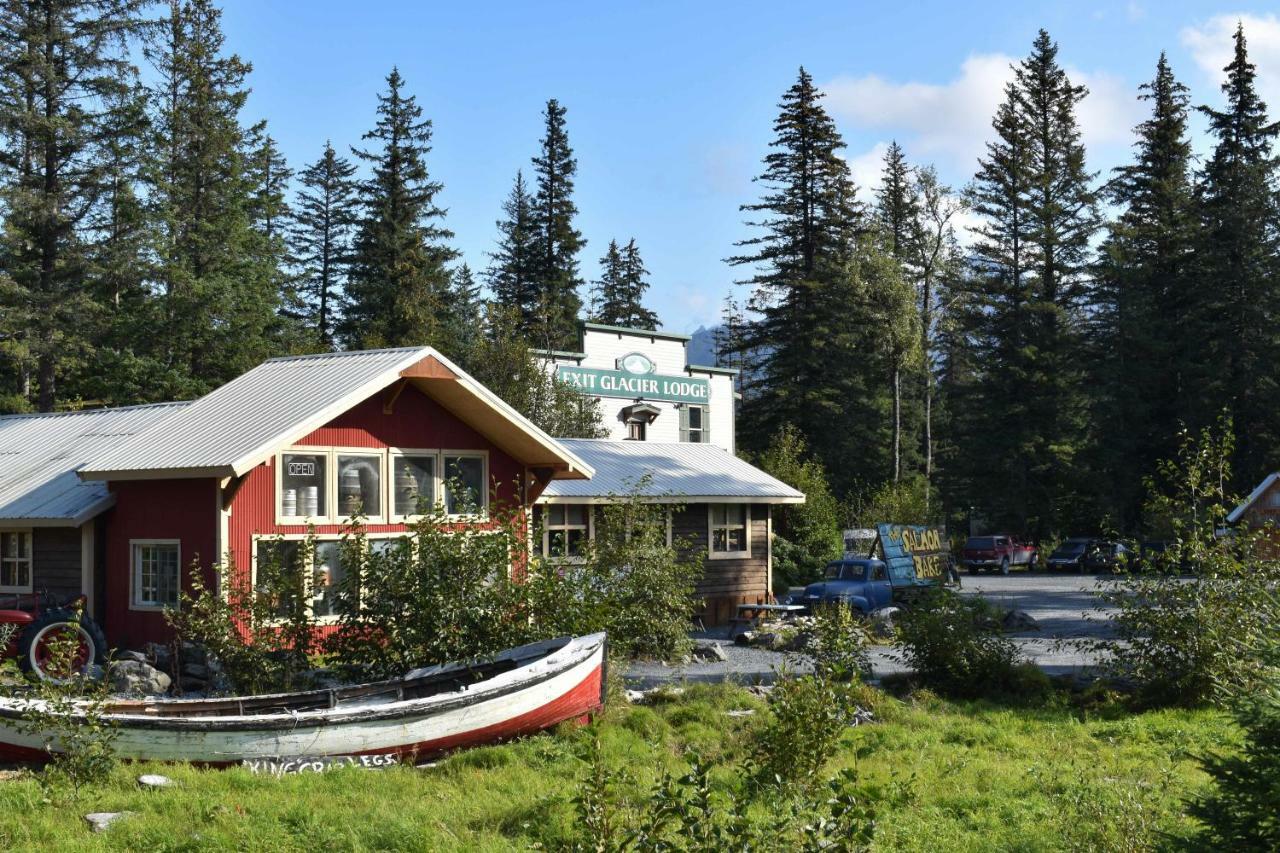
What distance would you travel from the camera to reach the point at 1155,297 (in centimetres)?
5644

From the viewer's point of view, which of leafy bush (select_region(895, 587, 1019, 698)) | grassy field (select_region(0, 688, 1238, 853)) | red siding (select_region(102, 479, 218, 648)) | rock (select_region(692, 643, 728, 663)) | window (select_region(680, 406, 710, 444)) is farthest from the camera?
window (select_region(680, 406, 710, 444))

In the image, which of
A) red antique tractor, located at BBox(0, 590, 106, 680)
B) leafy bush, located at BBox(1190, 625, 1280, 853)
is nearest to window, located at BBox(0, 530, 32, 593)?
red antique tractor, located at BBox(0, 590, 106, 680)

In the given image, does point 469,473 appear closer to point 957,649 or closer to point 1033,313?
point 957,649

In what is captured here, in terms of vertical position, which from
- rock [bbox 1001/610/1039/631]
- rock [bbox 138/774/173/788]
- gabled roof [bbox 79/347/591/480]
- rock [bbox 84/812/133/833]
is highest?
gabled roof [bbox 79/347/591/480]

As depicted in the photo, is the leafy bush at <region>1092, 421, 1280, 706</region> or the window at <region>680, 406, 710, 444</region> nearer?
the leafy bush at <region>1092, 421, 1280, 706</region>

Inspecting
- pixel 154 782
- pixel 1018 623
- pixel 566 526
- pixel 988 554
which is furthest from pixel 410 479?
pixel 988 554

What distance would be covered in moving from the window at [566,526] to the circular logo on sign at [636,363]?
1980 cm

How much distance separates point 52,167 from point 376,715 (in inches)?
1219

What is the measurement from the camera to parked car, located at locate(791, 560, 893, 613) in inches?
1022

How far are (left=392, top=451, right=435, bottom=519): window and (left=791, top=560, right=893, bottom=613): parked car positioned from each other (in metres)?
8.63

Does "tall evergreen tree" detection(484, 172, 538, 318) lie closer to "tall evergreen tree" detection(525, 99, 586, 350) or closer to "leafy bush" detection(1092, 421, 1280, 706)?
"tall evergreen tree" detection(525, 99, 586, 350)

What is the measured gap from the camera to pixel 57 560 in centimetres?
2123

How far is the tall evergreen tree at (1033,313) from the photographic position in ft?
191

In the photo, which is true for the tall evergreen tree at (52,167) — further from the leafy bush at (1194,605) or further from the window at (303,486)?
the leafy bush at (1194,605)
